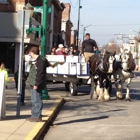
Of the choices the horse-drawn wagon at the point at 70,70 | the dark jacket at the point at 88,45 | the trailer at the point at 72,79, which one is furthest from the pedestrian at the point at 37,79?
the dark jacket at the point at 88,45

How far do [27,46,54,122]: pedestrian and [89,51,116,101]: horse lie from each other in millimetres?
6894

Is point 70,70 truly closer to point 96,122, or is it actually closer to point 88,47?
point 88,47

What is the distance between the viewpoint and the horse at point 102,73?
17642mm

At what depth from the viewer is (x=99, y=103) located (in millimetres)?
17062

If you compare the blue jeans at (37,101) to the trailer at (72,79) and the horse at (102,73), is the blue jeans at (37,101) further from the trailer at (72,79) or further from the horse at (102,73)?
the trailer at (72,79)

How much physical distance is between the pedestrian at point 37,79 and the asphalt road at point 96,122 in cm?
58

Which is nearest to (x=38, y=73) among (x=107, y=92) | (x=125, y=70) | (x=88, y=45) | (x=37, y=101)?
(x=37, y=101)

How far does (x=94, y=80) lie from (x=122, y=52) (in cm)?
170

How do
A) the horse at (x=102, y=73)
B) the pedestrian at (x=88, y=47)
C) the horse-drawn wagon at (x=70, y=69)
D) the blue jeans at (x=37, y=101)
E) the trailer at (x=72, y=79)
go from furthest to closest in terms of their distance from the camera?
the pedestrian at (x=88, y=47), the trailer at (x=72, y=79), the horse-drawn wagon at (x=70, y=69), the horse at (x=102, y=73), the blue jeans at (x=37, y=101)

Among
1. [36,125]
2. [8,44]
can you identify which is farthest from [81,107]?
[8,44]

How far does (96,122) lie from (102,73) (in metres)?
5.97

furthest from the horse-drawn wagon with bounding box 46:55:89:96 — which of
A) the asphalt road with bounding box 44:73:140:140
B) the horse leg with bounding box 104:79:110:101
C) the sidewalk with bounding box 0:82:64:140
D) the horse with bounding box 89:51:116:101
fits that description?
the sidewalk with bounding box 0:82:64:140

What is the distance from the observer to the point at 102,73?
18031mm

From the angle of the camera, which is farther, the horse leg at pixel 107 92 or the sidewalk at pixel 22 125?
the horse leg at pixel 107 92
